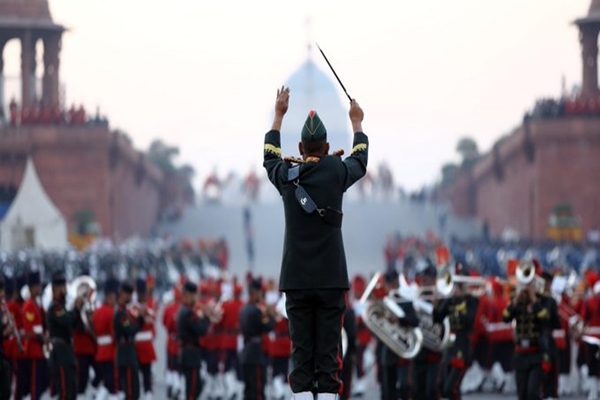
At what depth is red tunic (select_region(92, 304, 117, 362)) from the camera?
19.1 meters

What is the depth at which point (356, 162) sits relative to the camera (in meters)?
10.7

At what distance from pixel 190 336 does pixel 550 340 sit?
3.66 meters

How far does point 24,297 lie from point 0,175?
142 ft

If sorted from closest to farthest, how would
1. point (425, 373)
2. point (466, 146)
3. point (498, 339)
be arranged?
point (425, 373)
point (498, 339)
point (466, 146)

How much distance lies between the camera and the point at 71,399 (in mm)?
17234

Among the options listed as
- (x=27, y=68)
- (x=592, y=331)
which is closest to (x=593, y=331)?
(x=592, y=331)

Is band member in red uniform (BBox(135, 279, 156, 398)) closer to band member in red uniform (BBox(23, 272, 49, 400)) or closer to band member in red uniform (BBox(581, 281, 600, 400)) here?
band member in red uniform (BBox(23, 272, 49, 400))

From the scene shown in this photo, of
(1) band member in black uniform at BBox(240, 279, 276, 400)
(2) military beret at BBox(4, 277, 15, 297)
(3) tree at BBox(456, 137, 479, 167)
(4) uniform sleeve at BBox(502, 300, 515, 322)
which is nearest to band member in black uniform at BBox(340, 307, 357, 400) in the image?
(1) band member in black uniform at BBox(240, 279, 276, 400)

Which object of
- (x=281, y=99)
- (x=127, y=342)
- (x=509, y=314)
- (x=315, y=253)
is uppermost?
(x=281, y=99)

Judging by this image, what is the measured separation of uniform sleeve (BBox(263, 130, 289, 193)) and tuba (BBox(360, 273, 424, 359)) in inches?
280

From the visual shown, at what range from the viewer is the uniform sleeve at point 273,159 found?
10.7 m

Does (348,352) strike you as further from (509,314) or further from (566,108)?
(566,108)

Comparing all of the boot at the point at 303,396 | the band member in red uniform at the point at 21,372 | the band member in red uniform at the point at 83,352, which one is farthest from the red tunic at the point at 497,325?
the boot at the point at 303,396

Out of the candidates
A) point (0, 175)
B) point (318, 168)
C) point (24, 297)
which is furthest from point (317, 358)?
point (0, 175)
